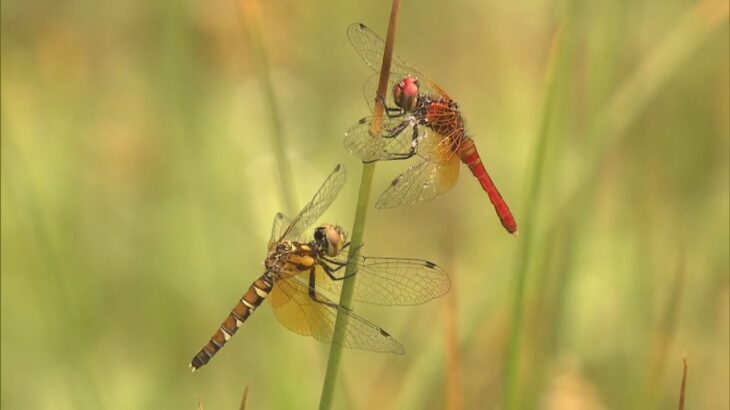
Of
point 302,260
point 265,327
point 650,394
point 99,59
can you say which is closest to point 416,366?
point 302,260

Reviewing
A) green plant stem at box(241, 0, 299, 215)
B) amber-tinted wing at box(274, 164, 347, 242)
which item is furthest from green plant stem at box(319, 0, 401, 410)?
green plant stem at box(241, 0, 299, 215)

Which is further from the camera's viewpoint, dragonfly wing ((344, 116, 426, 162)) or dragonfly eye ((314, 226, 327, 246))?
dragonfly eye ((314, 226, 327, 246))

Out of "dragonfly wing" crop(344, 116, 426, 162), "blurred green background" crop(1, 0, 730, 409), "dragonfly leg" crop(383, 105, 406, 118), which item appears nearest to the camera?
"dragonfly wing" crop(344, 116, 426, 162)

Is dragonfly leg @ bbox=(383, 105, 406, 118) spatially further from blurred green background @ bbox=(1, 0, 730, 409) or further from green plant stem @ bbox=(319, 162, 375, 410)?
green plant stem @ bbox=(319, 162, 375, 410)

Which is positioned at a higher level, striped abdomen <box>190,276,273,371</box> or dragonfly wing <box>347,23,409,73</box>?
dragonfly wing <box>347,23,409,73</box>

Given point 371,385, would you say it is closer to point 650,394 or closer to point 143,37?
point 650,394

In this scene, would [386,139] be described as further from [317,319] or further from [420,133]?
[317,319]

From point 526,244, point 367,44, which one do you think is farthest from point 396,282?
point 367,44
